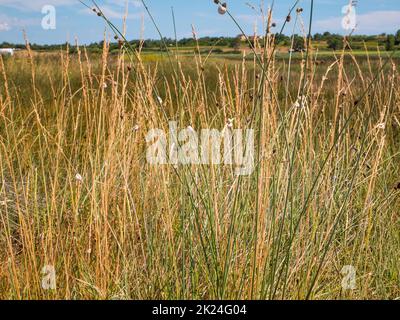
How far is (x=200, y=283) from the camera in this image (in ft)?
6.70

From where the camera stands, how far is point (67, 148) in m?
4.35

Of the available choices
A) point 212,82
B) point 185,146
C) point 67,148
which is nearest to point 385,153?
point 185,146

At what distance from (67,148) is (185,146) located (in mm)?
2213
